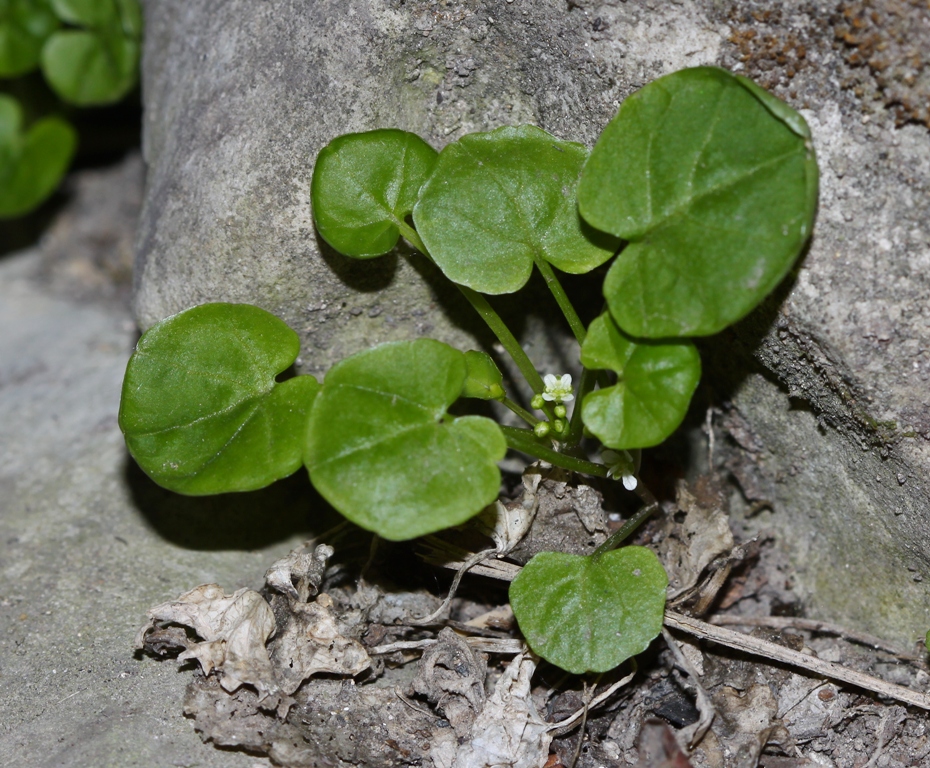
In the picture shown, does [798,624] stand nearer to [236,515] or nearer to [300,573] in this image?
Answer: [300,573]

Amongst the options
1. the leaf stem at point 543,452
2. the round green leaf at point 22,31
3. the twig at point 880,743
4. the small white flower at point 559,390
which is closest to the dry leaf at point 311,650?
the leaf stem at point 543,452

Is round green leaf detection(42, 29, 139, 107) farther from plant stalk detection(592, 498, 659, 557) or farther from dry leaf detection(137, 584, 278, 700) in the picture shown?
plant stalk detection(592, 498, 659, 557)

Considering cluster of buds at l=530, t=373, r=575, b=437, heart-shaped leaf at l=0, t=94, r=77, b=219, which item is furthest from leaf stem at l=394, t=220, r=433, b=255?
heart-shaped leaf at l=0, t=94, r=77, b=219

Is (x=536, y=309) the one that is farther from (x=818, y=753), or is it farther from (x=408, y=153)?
(x=818, y=753)

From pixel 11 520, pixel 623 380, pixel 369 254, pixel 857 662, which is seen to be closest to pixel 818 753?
pixel 857 662

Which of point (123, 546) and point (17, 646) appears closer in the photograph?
point (17, 646)

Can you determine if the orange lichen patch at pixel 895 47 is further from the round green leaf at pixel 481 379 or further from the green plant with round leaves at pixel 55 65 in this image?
the green plant with round leaves at pixel 55 65

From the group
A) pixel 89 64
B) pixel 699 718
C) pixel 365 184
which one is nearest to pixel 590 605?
pixel 699 718
